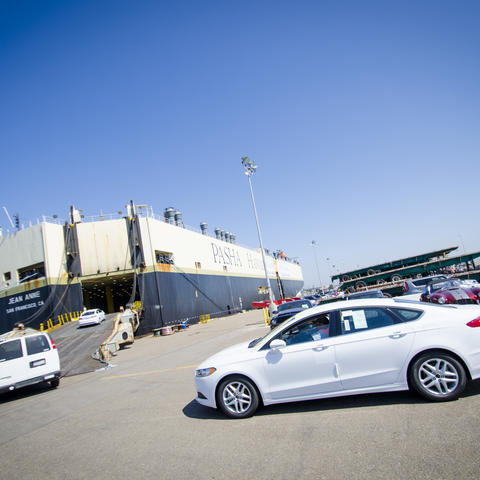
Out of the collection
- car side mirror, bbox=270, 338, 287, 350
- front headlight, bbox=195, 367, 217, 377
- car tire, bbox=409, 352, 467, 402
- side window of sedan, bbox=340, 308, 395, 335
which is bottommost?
car tire, bbox=409, 352, 467, 402

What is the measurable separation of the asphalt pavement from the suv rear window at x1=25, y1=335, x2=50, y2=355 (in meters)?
3.26

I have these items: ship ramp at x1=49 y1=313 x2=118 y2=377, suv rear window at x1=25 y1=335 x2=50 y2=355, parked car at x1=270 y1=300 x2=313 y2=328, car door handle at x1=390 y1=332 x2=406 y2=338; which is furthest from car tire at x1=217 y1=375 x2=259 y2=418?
ship ramp at x1=49 y1=313 x2=118 y2=377

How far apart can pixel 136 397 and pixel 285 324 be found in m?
4.16

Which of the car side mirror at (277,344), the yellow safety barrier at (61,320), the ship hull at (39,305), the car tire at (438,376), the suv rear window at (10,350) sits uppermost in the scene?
the ship hull at (39,305)

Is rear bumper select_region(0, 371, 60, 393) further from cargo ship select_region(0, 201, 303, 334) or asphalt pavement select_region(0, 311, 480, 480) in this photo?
cargo ship select_region(0, 201, 303, 334)

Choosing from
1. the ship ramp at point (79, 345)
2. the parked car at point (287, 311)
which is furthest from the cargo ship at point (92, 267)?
the parked car at point (287, 311)

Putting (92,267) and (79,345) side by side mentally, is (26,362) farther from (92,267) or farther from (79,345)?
(92,267)

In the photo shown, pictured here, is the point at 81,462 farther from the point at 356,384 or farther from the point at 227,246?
the point at 227,246

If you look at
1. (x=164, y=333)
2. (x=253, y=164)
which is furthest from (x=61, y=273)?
(x=253, y=164)

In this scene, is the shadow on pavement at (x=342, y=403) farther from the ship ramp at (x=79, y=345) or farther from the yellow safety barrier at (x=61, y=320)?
the yellow safety barrier at (x=61, y=320)

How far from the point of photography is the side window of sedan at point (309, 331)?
4.98 metres

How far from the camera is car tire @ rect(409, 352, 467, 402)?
4.48 m

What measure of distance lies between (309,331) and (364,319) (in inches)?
31.4

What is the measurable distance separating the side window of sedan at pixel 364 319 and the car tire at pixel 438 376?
0.63 metres
